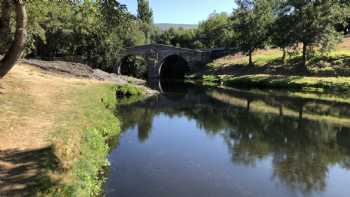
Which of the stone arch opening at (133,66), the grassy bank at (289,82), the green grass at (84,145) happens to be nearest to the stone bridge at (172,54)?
the stone arch opening at (133,66)

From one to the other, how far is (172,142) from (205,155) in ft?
11.7

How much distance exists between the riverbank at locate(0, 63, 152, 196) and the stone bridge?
66110 mm

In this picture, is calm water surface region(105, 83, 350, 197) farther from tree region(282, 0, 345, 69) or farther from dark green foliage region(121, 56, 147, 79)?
dark green foliage region(121, 56, 147, 79)

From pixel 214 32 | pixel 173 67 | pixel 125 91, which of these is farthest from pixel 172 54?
pixel 125 91

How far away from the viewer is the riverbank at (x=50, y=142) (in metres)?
12.4

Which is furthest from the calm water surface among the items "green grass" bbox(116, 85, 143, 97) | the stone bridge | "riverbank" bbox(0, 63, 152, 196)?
the stone bridge

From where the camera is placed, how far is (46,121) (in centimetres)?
2042

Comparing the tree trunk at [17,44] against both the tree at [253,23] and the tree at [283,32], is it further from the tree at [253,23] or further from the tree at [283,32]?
the tree at [253,23]

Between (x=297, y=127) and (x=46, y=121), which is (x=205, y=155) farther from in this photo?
(x=297, y=127)

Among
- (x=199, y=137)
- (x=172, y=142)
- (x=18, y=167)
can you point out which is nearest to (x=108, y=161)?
(x=18, y=167)

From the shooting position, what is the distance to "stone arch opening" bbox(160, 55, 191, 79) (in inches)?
4114

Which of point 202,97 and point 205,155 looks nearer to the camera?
point 205,155

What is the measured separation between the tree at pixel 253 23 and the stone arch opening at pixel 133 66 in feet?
96.7

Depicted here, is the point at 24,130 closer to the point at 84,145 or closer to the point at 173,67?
the point at 84,145
